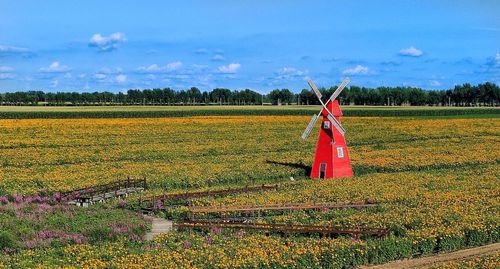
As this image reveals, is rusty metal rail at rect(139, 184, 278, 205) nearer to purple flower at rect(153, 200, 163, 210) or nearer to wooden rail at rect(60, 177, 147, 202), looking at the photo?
purple flower at rect(153, 200, 163, 210)

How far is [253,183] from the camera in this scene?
4384 cm

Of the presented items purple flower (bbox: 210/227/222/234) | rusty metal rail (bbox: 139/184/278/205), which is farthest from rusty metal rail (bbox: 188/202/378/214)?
purple flower (bbox: 210/227/222/234)

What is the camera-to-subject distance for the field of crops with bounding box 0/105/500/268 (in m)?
23.0

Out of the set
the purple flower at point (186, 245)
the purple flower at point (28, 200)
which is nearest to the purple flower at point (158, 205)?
the purple flower at point (28, 200)

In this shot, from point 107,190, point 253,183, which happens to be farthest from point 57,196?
point 253,183

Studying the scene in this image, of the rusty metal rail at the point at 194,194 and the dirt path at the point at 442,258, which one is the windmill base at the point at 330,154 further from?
the dirt path at the point at 442,258

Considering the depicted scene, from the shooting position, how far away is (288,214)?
30656 mm

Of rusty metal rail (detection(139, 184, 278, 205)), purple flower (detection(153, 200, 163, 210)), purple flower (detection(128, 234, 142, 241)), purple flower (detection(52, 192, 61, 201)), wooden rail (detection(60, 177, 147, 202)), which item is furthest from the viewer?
wooden rail (detection(60, 177, 147, 202))

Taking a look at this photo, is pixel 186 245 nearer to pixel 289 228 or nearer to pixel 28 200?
pixel 289 228

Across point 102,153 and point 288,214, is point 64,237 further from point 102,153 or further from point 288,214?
point 102,153

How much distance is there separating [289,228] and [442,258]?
20.6 feet

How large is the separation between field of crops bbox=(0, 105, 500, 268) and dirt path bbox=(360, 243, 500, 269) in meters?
0.44

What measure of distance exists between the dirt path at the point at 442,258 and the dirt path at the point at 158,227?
31.9 ft

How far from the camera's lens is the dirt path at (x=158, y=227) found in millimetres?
27470
